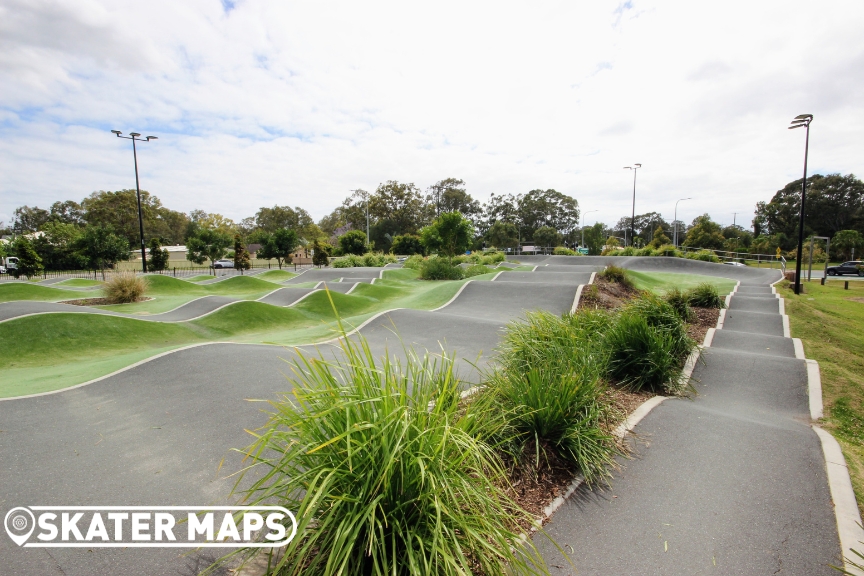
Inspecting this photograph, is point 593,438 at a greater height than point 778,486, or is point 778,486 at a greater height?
point 593,438

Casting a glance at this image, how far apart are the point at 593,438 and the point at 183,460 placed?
3781 millimetres

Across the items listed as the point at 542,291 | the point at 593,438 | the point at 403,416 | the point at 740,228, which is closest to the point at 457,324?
the point at 542,291

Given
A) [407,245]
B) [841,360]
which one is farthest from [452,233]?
[841,360]

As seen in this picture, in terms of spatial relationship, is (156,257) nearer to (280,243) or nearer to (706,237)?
(280,243)

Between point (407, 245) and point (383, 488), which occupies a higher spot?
point (407, 245)

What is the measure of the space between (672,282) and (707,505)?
20.3 metres

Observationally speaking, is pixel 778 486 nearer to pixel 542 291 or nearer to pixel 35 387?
pixel 35 387

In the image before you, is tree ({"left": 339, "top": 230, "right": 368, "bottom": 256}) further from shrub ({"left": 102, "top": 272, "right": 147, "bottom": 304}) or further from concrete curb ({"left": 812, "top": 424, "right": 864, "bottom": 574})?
concrete curb ({"left": 812, "top": 424, "right": 864, "bottom": 574})

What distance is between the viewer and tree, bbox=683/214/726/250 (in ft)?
156

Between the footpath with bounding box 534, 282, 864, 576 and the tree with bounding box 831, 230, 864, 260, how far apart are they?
47.7 meters

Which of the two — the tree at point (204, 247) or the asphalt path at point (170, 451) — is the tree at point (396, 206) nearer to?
the tree at point (204, 247)

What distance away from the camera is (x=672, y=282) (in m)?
20.7

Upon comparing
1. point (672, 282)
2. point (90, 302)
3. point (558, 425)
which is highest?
point (558, 425)

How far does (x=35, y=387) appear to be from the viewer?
602 cm
